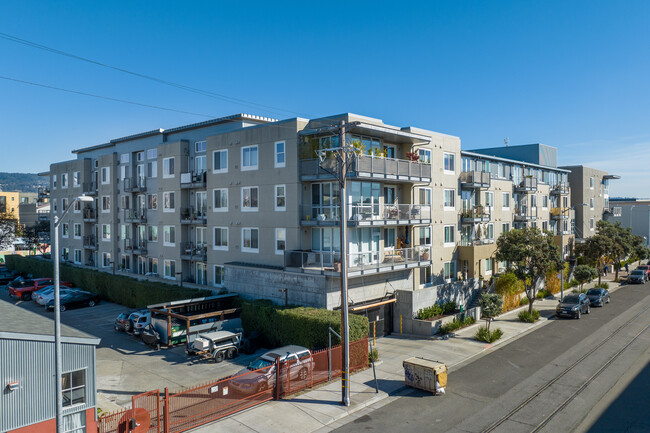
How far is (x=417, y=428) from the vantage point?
14914mm

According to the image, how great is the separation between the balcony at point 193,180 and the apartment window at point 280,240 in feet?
29.2

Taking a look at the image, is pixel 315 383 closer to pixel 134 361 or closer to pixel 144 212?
pixel 134 361

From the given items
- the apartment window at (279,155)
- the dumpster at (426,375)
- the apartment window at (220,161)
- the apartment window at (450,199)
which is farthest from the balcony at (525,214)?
the dumpster at (426,375)

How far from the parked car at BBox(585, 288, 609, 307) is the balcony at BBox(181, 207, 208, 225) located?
→ 32.2 m

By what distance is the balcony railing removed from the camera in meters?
43.6

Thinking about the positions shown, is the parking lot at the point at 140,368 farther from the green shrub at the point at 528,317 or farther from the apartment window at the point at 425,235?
the green shrub at the point at 528,317

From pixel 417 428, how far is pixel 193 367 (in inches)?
449

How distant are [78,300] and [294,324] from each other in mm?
22523

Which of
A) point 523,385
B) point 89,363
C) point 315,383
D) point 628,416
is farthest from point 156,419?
point 628,416

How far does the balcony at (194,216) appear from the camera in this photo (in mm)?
33656

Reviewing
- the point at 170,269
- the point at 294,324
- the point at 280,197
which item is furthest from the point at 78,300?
the point at 294,324

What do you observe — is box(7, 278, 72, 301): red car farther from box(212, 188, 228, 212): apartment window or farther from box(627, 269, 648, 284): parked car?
box(627, 269, 648, 284): parked car

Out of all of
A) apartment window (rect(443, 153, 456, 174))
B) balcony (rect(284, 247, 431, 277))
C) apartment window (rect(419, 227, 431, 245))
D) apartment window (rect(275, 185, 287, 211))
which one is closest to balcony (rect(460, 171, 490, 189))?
apartment window (rect(443, 153, 456, 174))

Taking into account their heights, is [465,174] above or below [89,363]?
above
